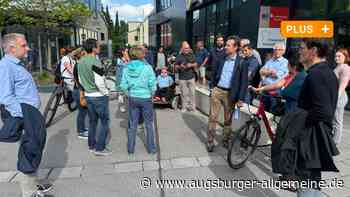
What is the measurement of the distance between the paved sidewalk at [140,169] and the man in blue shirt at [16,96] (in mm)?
743

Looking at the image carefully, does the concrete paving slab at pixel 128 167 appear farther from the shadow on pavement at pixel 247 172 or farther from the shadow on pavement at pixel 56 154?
the shadow on pavement at pixel 247 172

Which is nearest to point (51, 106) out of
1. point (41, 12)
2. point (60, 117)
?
point (60, 117)

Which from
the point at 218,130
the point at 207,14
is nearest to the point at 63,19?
the point at 207,14

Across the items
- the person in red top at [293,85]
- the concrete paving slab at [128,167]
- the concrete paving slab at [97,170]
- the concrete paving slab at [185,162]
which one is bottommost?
the concrete paving slab at [97,170]

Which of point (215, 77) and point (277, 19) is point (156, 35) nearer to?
point (277, 19)

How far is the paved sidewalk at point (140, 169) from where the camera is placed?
3.79 meters

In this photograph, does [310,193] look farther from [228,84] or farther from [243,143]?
[228,84]

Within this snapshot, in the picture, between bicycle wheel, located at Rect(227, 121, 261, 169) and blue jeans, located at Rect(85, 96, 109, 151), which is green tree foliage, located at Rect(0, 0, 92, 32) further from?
bicycle wheel, located at Rect(227, 121, 261, 169)

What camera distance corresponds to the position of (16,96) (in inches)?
123

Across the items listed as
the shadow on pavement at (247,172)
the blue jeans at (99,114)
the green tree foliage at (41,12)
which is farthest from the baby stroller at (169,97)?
the green tree foliage at (41,12)

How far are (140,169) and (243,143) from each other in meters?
1.48

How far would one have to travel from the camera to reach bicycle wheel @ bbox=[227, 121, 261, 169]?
4.34 meters

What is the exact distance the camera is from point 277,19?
9.45 meters

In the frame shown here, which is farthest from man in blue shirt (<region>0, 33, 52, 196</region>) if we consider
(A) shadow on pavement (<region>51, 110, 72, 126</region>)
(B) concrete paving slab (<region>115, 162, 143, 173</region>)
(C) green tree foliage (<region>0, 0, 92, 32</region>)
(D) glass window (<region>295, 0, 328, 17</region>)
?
(C) green tree foliage (<region>0, 0, 92, 32</region>)
